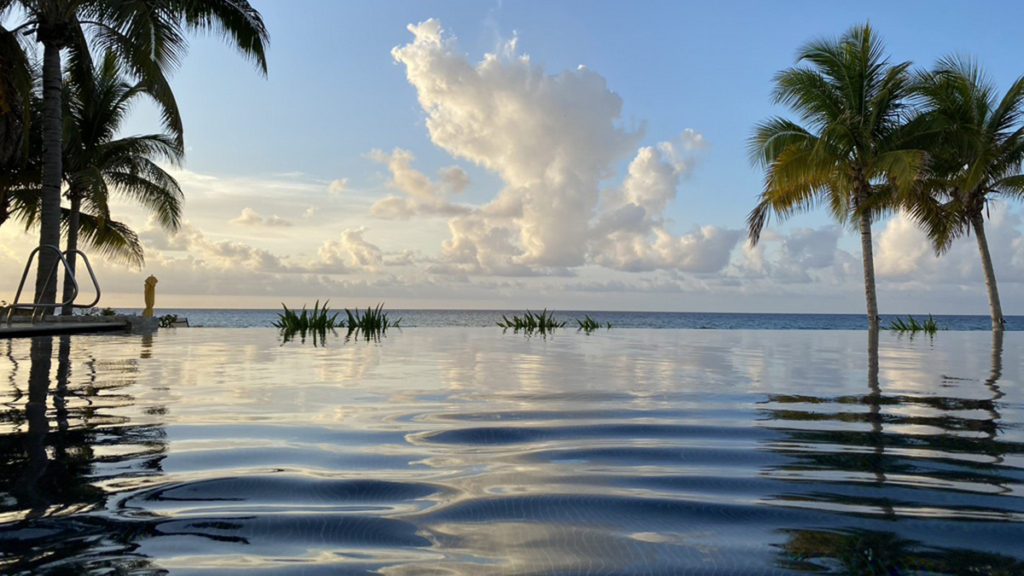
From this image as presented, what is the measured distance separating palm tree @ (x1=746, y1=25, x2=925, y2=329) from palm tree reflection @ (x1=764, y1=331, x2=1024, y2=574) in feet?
50.8

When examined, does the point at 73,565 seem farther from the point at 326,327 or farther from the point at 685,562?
the point at 326,327

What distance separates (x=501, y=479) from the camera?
7.77ft

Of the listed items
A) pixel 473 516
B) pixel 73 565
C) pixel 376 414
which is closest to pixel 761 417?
pixel 376 414

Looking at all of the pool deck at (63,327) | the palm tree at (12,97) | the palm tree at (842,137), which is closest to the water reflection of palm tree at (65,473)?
the pool deck at (63,327)

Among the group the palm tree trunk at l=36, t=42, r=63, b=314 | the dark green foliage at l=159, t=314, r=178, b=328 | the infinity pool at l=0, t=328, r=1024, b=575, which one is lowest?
the infinity pool at l=0, t=328, r=1024, b=575

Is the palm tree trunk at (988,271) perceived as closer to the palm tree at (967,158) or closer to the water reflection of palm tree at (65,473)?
the palm tree at (967,158)

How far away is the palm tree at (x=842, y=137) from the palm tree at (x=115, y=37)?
13.1 metres

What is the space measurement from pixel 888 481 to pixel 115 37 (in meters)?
16.5

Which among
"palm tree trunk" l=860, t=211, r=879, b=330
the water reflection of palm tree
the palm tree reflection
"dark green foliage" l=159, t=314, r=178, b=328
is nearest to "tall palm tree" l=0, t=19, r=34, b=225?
"dark green foliage" l=159, t=314, r=178, b=328

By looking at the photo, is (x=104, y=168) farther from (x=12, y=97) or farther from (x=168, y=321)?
(x=12, y=97)

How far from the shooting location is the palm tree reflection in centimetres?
161

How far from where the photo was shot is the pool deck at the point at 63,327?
10.1 m

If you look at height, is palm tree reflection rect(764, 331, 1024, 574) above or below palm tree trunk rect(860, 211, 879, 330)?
below

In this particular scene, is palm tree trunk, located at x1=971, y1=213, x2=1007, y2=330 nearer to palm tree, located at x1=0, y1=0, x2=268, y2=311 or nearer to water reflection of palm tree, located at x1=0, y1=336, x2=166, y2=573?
palm tree, located at x1=0, y1=0, x2=268, y2=311
